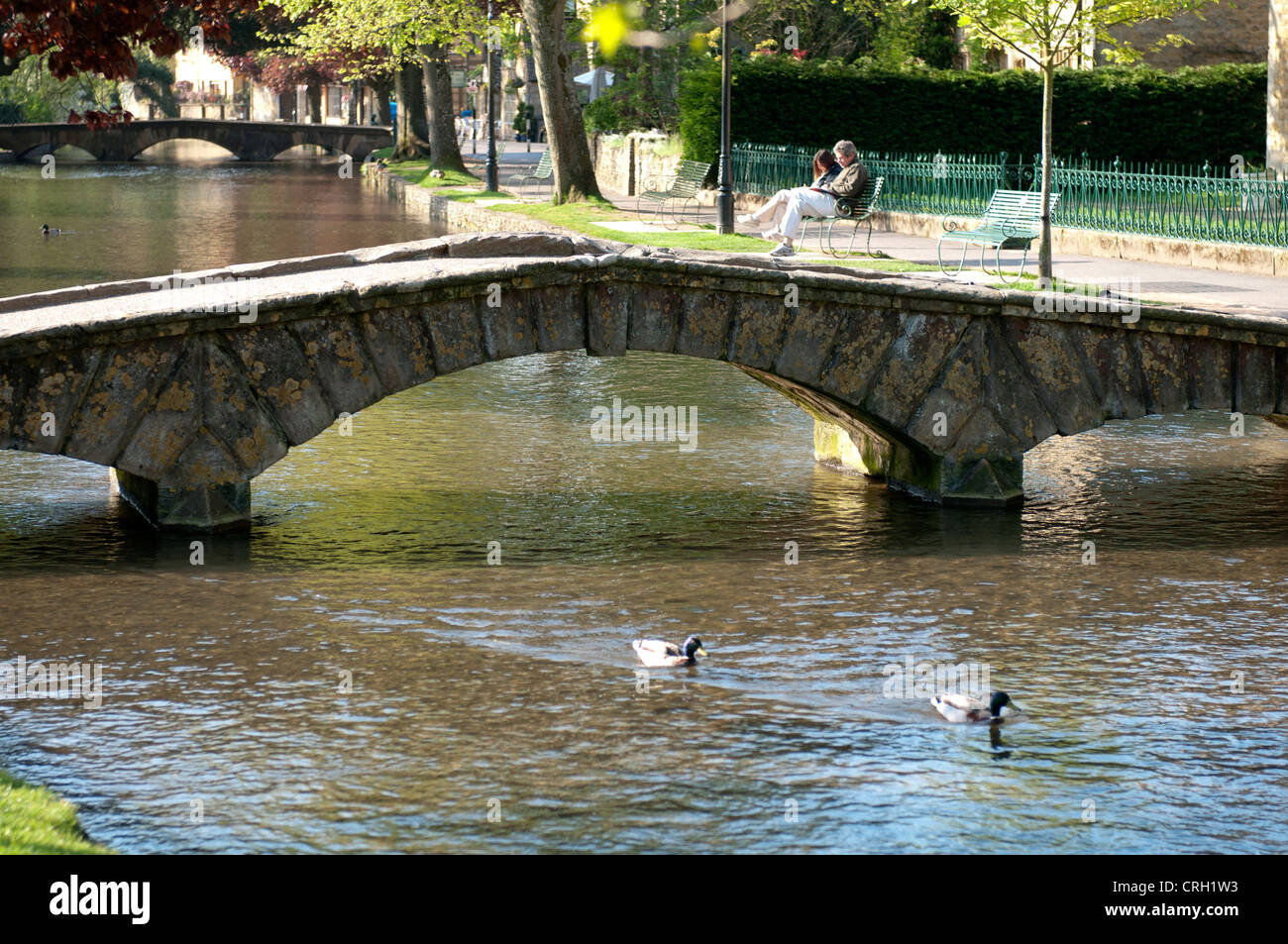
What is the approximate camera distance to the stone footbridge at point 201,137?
7112 cm

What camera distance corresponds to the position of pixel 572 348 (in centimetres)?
1100

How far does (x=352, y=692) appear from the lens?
806 centimetres

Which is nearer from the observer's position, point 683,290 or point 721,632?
point 721,632

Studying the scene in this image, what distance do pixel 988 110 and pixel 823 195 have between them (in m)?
14.4

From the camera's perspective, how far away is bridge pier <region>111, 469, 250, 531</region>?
10.8 meters

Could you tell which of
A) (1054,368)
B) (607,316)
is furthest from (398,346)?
(1054,368)

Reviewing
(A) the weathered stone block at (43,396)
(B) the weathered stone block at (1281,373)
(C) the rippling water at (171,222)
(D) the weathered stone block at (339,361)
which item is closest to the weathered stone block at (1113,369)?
(B) the weathered stone block at (1281,373)

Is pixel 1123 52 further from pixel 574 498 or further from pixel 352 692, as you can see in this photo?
pixel 352 692

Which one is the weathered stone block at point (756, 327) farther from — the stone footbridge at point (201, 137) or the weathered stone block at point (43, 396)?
the stone footbridge at point (201, 137)

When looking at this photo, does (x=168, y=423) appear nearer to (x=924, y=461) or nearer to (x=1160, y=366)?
(x=924, y=461)

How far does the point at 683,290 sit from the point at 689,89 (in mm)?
23876

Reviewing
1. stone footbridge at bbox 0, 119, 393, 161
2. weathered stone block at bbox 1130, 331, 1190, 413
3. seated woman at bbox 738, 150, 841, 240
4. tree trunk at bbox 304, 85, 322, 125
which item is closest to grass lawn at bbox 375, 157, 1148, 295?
seated woman at bbox 738, 150, 841, 240

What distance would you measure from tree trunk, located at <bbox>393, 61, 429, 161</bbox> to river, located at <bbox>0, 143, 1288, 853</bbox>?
4488 centimetres
